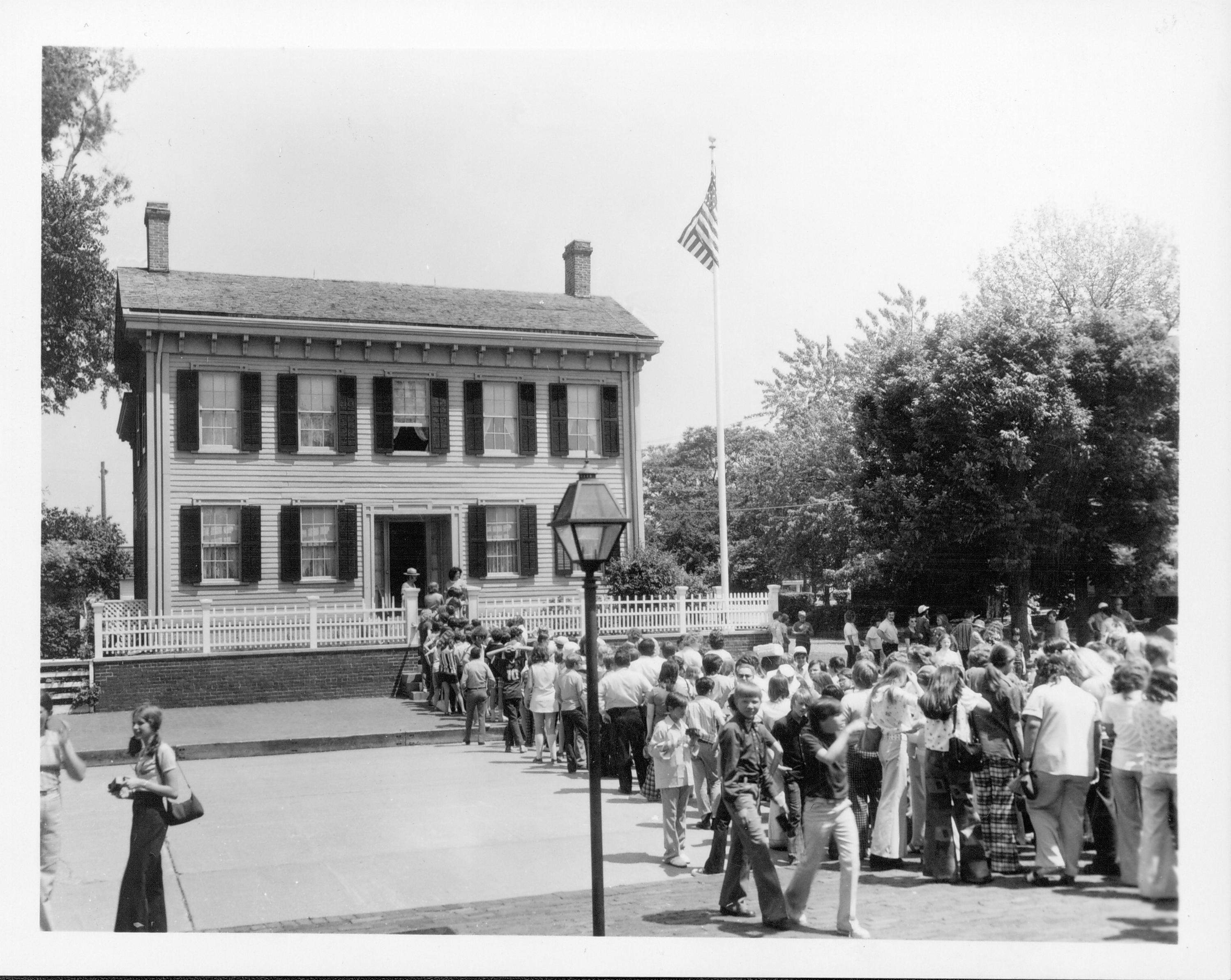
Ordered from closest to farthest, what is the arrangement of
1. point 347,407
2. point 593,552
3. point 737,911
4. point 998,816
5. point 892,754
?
point 593,552 < point 737,911 < point 998,816 < point 892,754 < point 347,407

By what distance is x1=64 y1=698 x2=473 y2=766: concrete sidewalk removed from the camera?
A: 13.2m

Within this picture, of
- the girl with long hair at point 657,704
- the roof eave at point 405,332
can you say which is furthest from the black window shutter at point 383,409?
the girl with long hair at point 657,704

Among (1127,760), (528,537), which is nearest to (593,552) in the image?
(1127,760)

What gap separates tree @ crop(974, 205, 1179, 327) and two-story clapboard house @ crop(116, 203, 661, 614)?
7342 millimetres

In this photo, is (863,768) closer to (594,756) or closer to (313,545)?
(594,756)

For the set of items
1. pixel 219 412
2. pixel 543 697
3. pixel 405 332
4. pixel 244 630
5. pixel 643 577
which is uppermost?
pixel 405 332

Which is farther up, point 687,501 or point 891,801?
point 687,501

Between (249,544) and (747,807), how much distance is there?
1419 cm

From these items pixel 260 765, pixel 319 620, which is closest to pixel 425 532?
pixel 319 620

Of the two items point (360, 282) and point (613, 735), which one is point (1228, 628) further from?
point (360, 282)

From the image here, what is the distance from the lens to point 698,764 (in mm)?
9453

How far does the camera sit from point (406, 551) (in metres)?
19.8

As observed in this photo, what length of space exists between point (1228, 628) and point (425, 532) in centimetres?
1456

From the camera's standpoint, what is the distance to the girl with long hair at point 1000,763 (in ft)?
23.8
